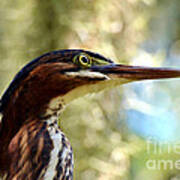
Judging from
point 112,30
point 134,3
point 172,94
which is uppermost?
point 172,94

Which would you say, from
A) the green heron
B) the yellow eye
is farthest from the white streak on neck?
the yellow eye

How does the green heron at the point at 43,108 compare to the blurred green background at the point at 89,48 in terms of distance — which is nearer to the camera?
the green heron at the point at 43,108

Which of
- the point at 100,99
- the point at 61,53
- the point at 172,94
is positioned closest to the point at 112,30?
the point at 100,99

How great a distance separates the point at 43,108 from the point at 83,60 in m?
0.18

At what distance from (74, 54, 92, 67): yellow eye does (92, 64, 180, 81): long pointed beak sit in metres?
0.02

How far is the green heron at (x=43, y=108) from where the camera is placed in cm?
129

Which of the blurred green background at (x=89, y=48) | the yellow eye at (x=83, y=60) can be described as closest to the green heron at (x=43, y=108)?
the yellow eye at (x=83, y=60)

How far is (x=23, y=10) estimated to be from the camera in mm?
2699

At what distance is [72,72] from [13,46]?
1.40 metres

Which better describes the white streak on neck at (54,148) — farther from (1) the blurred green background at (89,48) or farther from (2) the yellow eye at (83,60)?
(1) the blurred green background at (89,48)

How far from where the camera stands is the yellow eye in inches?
51.9

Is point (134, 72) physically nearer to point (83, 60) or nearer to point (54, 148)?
point (83, 60)

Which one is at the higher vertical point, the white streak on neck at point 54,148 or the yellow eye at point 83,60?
the yellow eye at point 83,60

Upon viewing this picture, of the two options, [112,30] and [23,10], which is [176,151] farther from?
[23,10]
